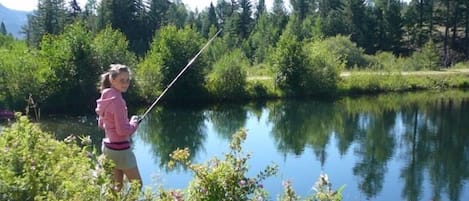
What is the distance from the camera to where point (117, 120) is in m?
4.27

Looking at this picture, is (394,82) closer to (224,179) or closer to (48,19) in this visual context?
(48,19)

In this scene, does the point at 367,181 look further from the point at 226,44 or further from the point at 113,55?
the point at 226,44

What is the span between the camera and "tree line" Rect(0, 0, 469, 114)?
2891cm

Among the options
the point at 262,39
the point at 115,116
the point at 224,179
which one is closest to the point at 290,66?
the point at 262,39

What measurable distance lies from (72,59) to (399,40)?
35.2 metres

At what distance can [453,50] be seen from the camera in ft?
179

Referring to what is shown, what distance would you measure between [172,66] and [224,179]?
29146mm

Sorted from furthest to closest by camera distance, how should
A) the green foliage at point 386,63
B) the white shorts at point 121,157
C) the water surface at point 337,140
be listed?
the green foliage at point 386,63 < the water surface at point 337,140 < the white shorts at point 121,157

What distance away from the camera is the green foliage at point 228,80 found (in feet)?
110

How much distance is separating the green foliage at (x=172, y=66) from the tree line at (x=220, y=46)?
6 cm

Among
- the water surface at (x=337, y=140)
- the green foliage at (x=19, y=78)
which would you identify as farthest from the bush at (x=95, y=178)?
the green foliage at (x=19, y=78)

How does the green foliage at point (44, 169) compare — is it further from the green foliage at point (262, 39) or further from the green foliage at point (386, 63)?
the green foliage at point (262, 39)

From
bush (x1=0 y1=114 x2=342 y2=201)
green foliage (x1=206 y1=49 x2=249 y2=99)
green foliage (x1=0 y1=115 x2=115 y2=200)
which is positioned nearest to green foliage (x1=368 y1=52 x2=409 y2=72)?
green foliage (x1=206 y1=49 x2=249 y2=99)

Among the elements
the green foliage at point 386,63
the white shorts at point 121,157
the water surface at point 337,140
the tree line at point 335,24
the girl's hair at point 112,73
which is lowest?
the water surface at point 337,140
